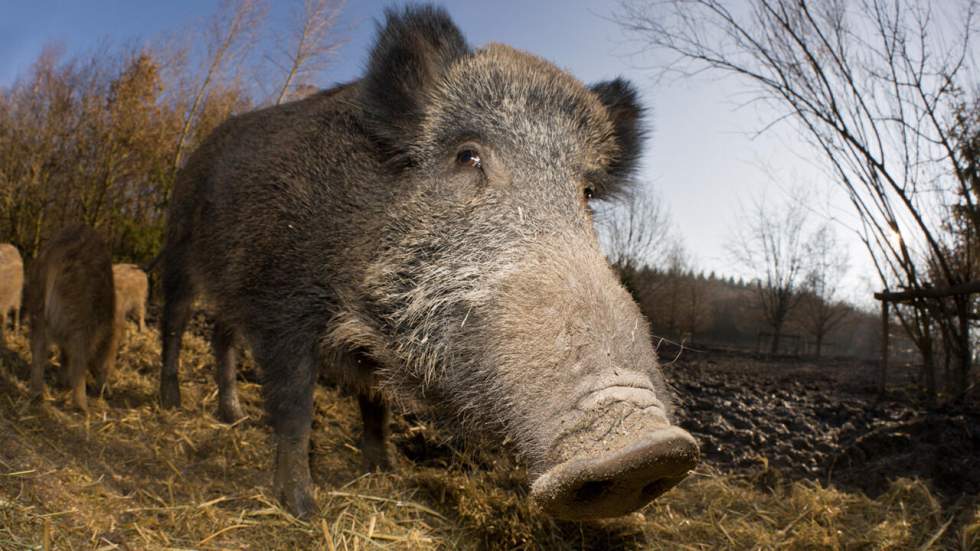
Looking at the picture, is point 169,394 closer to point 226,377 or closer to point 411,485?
point 226,377

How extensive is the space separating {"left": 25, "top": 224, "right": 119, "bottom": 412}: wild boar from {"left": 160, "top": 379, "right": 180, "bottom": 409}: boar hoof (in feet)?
1.27

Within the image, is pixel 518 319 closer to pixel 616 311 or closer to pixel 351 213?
pixel 616 311

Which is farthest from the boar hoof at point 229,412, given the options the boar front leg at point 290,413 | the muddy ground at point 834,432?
the muddy ground at point 834,432

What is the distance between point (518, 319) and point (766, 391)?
5598mm

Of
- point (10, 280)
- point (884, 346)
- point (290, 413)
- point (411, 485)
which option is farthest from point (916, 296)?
point (10, 280)

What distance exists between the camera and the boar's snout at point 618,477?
165 cm

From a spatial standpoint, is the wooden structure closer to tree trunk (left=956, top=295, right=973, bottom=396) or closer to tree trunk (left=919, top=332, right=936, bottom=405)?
tree trunk (left=956, top=295, right=973, bottom=396)

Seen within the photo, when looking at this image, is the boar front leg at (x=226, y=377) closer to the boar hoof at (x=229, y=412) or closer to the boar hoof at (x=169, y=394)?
the boar hoof at (x=229, y=412)

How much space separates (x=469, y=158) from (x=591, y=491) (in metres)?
1.57

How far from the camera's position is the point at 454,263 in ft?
8.21

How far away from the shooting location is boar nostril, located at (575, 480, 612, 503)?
1826mm

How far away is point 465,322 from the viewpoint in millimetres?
2307

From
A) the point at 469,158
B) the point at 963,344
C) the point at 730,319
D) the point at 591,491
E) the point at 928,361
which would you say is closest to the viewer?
the point at 591,491

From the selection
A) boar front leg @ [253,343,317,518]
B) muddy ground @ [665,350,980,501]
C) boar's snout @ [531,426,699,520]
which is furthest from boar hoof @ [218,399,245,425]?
boar's snout @ [531,426,699,520]
